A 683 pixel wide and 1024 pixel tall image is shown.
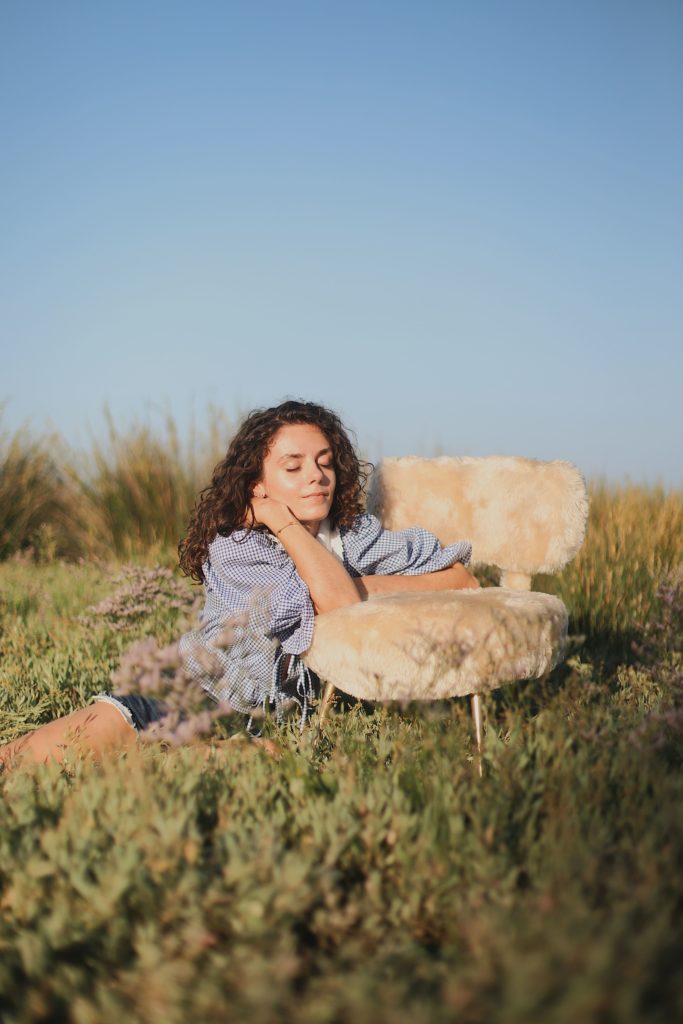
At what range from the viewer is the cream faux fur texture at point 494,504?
3521mm

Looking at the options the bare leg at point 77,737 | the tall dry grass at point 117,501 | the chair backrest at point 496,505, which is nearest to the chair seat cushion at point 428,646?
the bare leg at point 77,737

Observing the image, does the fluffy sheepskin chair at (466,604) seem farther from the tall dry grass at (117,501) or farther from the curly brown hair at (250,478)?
the tall dry grass at (117,501)

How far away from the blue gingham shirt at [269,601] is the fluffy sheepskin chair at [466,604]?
124 millimetres

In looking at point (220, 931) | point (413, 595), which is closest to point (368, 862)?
point (220, 931)

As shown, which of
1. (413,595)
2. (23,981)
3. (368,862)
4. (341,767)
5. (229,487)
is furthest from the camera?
A: (229,487)

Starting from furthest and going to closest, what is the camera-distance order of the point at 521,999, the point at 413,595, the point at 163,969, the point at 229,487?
the point at 229,487
the point at 413,595
the point at 163,969
the point at 521,999

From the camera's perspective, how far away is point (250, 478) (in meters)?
3.33

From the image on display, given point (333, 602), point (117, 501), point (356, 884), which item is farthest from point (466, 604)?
point (117, 501)

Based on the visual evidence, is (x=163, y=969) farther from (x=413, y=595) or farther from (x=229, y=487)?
(x=229, y=487)

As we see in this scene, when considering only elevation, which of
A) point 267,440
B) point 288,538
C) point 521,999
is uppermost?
point 267,440

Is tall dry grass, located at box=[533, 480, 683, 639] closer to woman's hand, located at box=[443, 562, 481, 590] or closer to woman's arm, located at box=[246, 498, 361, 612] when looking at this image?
woman's hand, located at box=[443, 562, 481, 590]

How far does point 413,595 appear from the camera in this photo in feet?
9.50

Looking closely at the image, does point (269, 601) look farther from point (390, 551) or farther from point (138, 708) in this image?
point (390, 551)

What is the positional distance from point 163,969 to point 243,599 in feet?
5.28
